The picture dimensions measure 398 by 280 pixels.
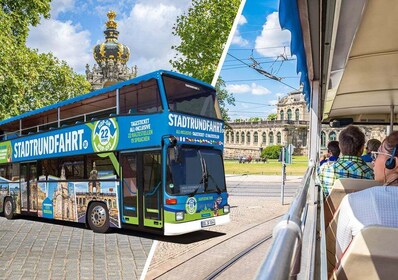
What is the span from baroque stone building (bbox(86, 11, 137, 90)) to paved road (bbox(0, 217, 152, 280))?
116ft

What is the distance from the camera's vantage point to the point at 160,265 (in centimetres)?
439

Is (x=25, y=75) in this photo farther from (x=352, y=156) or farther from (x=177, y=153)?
(x=352, y=156)

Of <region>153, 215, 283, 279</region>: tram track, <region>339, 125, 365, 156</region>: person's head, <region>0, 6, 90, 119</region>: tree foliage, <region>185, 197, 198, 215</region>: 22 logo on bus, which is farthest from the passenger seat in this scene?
<region>0, 6, 90, 119</region>: tree foliage

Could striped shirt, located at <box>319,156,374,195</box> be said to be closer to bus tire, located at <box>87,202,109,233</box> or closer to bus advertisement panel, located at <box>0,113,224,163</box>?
bus advertisement panel, located at <box>0,113,224,163</box>

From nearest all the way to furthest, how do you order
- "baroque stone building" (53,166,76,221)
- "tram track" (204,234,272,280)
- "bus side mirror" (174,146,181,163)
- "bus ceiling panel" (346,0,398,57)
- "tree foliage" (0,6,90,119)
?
"bus ceiling panel" (346,0,398,57)
"tram track" (204,234,272,280)
"bus side mirror" (174,146,181,163)
"baroque stone building" (53,166,76,221)
"tree foliage" (0,6,90,119)

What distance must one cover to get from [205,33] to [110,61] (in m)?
39.1

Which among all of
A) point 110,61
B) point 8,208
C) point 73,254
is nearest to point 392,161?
point 73,254

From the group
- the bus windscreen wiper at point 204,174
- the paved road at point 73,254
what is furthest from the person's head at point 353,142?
the paved road at point 73,254

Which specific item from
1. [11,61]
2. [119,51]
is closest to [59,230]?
[11,61]

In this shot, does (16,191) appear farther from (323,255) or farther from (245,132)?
(323,255)

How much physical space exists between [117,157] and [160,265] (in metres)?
2.78

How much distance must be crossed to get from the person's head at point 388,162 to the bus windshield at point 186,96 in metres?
4.18

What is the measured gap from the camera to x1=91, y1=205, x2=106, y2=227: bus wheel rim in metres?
7.36

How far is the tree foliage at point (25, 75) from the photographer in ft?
50.2
